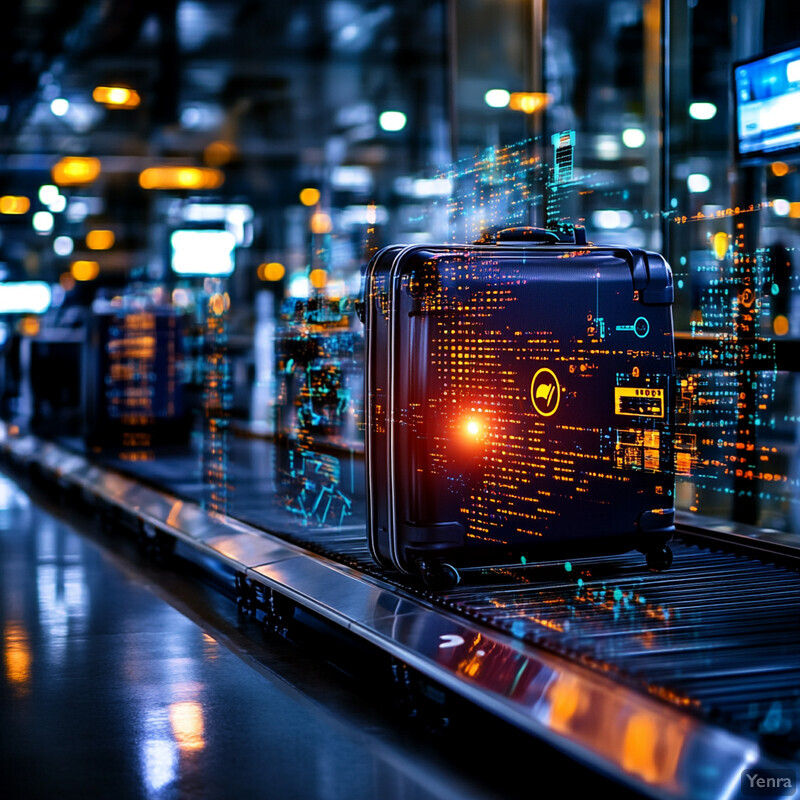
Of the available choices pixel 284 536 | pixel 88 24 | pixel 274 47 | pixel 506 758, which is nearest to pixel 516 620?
pixel 506 758

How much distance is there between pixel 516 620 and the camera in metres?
2.86

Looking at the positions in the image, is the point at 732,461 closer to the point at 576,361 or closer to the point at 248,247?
the point at 576,361

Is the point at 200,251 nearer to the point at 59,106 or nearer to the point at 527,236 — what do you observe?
the point at 59,106

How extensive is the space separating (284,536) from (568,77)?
31.6 ft

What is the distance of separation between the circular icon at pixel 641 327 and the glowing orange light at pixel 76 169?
15370 millimetres

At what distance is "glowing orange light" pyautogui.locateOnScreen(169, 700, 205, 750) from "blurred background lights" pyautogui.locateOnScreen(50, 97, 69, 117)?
1161 cm

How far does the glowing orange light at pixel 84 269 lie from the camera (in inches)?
900

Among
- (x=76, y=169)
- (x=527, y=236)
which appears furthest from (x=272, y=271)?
(x=527, y=236)

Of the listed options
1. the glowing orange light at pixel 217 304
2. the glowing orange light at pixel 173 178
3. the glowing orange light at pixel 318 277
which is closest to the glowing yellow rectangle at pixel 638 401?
the glowing orange light at pixel 318 277

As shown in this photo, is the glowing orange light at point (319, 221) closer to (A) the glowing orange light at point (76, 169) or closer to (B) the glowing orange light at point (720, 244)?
(A) the glowing orange light at point (76, 169)

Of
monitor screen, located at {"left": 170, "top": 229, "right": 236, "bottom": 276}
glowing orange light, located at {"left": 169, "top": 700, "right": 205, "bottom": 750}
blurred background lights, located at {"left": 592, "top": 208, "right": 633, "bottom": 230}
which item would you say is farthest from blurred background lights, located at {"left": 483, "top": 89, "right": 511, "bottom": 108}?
blurred background lights, located at {"left": 592, "top": 208, "right": 633, "bottom": 230}

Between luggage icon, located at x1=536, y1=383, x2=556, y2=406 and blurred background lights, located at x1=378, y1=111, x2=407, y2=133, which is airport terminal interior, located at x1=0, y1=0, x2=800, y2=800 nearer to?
luggage icon, located at x1=536, y1=383, x2=556, y2=406

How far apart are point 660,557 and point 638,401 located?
1.67 ft

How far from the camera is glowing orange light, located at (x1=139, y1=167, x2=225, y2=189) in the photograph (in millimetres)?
16984
